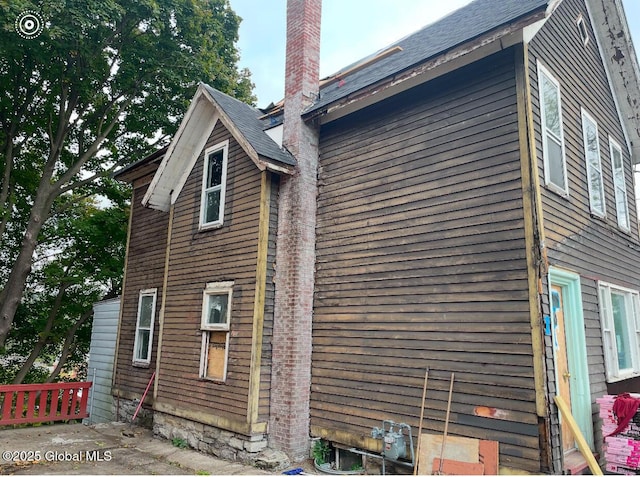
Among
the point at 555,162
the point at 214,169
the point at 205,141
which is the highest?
the point at 205,141

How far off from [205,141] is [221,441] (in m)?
6.23

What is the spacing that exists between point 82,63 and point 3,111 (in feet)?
12.5

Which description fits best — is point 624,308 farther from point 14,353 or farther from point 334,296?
point 14,353

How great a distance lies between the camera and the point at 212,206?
9.60m

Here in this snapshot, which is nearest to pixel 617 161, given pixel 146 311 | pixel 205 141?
pixel 205 141

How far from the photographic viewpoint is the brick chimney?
7.36 metres

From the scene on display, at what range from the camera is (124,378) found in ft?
38.2

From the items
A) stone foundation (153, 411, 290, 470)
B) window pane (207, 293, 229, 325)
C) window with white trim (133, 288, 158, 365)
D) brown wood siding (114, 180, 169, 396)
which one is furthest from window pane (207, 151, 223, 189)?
stone foundation (153, 411, 290, 470)

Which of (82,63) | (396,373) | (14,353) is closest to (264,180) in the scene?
(396,373)

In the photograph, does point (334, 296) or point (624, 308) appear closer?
point (334, 296)

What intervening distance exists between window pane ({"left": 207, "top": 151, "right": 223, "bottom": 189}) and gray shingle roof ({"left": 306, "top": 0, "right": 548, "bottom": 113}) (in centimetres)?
256

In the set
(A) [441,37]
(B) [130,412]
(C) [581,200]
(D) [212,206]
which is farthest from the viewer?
(B) [130,412]

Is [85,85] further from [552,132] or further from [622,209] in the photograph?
[622,209]

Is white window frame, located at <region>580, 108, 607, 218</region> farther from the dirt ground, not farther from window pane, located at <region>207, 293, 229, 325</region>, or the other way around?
the dirt ground
